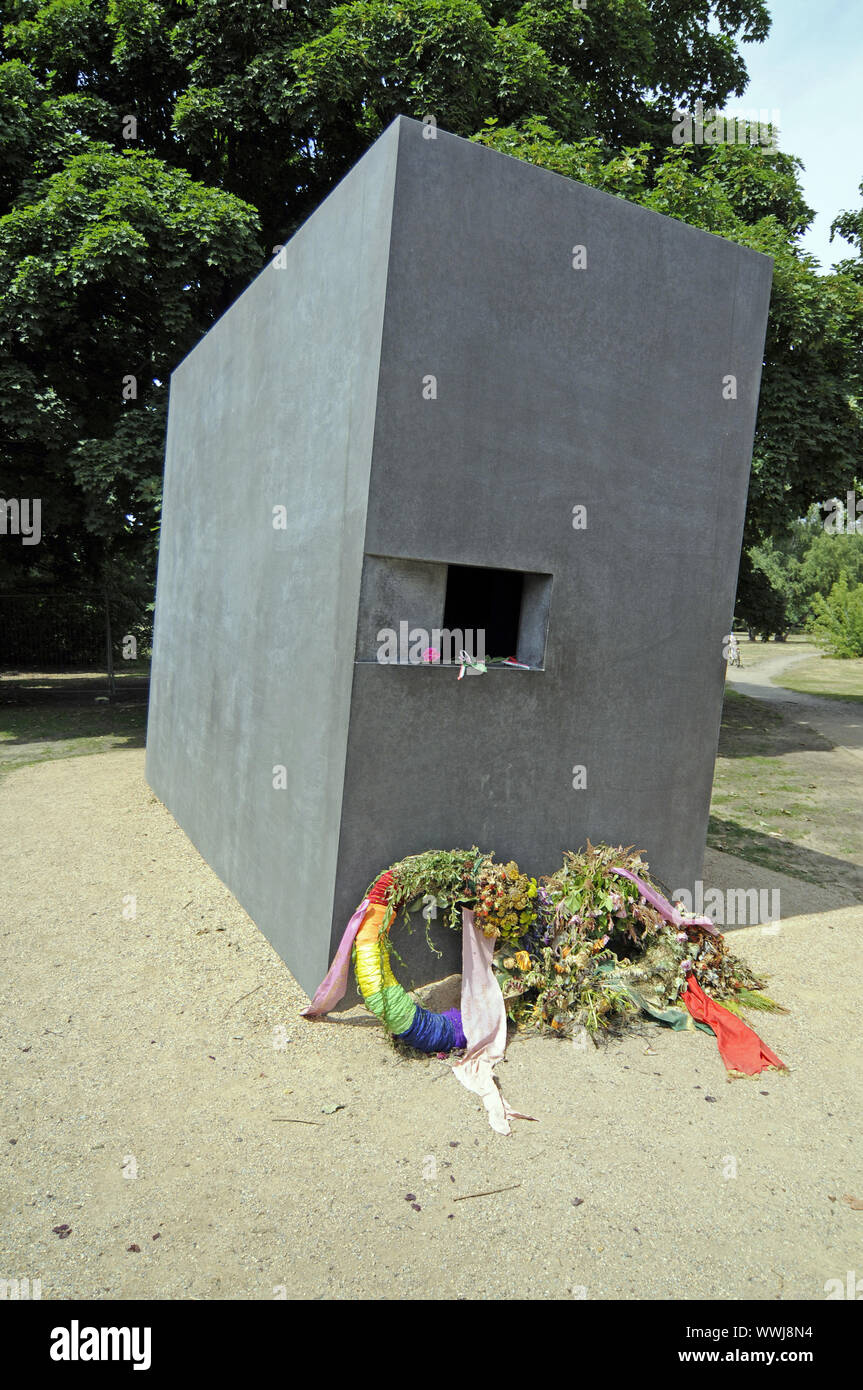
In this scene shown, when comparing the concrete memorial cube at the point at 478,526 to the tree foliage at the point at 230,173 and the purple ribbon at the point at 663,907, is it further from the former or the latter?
the tree foliage at the point at 230,173

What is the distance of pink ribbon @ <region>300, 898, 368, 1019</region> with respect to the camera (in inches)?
175

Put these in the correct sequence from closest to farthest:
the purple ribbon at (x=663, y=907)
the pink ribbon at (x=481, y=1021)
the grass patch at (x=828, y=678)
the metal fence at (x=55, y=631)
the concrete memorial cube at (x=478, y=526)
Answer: the pink ribbon at (x=481, y=1021), the concrete memorial cube at (x=478, y=526), the purple ribbon at (x=663, y=907), the metal fence at (x=55, y=631), the grass patch at (x=828, y=678)

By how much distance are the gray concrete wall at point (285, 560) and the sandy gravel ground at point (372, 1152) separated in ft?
2.54

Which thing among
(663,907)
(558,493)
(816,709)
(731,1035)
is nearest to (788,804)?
(663,907)

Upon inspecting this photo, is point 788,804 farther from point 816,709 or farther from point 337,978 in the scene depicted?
point 816,709

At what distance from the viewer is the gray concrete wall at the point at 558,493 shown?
4492 mm

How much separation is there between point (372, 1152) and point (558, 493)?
383 centimetres

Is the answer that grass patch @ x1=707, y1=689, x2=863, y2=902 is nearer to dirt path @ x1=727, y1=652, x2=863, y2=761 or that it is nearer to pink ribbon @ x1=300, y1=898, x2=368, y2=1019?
dirt path @ x1=727, y1=652, x2=863, y2=761

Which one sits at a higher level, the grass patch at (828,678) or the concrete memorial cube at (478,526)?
the concrete memorial cube at (478,526)

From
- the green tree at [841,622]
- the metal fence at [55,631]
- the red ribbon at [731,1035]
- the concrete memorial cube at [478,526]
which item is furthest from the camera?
the green tree at [841,622]

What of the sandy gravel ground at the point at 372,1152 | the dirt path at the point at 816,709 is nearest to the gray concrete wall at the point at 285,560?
the sandy gravel ground at the point at 372,1152

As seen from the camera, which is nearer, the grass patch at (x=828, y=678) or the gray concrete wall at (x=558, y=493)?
the gray concrete wall at (x=558, y=493)

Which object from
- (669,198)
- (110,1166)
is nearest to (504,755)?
(110,1166)

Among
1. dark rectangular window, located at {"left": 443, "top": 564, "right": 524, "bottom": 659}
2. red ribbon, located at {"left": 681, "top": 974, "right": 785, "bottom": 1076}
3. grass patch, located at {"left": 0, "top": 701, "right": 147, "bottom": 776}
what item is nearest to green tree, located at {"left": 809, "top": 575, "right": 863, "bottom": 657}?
grass patch, located at {"left": 0, "top": 701, "right": 147, "bottom": 776}
